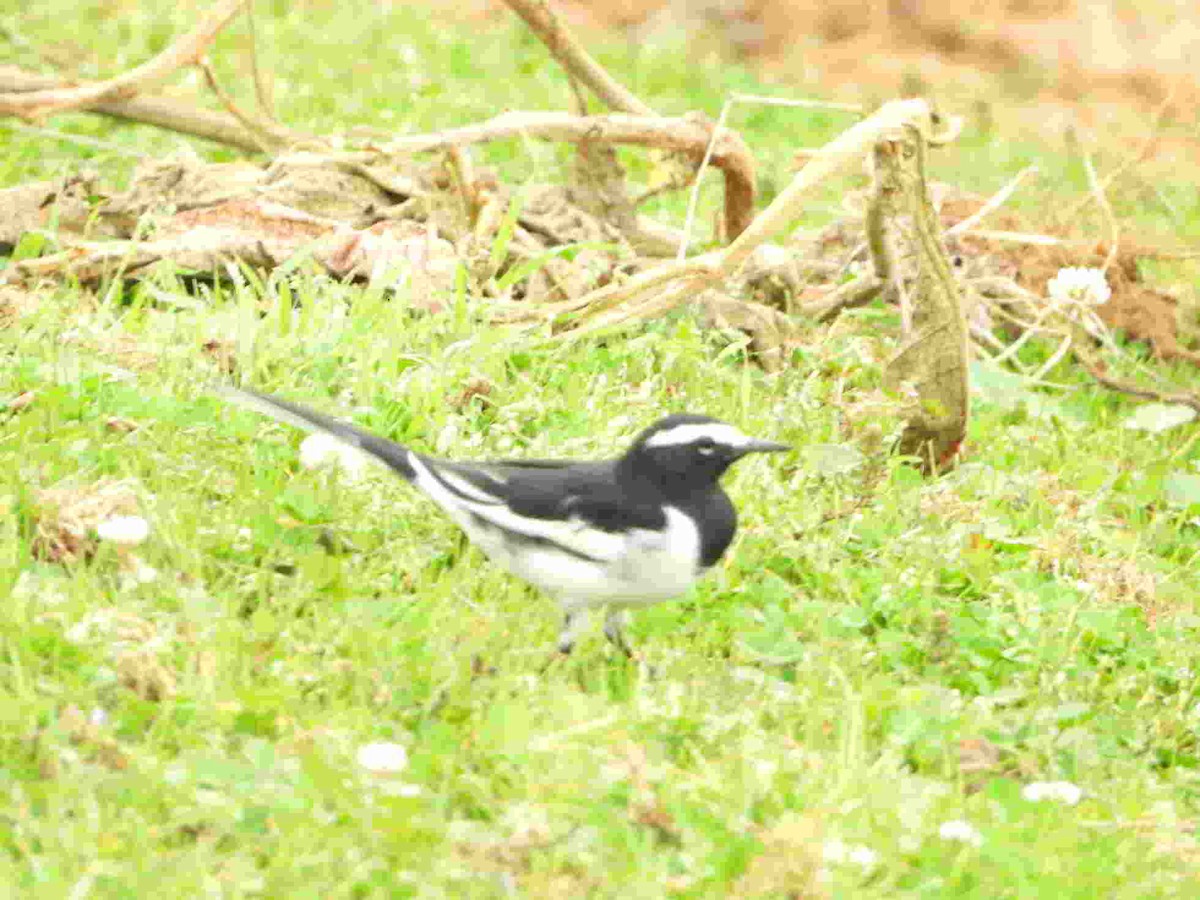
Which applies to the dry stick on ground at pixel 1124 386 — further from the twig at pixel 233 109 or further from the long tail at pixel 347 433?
the long tail at pixel 347 433

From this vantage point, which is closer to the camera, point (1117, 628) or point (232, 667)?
point (232, 667)

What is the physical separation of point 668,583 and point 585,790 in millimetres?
675

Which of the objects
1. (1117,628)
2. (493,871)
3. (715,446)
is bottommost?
(1117,628)

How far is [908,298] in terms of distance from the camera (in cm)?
708

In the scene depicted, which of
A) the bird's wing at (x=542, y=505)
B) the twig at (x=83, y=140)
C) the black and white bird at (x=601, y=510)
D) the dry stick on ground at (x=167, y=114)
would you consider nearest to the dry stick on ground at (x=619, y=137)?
the twig at (x=83, y=140)

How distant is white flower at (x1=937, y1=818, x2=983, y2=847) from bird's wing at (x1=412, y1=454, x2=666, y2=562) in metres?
0.95

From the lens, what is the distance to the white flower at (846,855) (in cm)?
428

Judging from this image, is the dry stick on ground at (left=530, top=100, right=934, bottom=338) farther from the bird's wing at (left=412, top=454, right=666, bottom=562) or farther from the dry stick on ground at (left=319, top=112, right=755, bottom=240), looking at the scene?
the bird's wing at (left=412, top=454, right=666, bottom=562)

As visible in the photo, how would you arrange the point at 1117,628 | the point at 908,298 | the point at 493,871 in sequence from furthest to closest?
the point at 908,298
the point at 1117,628
the point at 493,871

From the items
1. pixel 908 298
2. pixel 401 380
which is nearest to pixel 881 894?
pixel 401 380

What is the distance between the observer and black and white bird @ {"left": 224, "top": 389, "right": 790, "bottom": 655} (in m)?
4.98

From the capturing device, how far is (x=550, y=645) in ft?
17.5

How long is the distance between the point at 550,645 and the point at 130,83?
10.6 feet

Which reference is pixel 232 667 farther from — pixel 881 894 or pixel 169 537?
pixel 881 894
